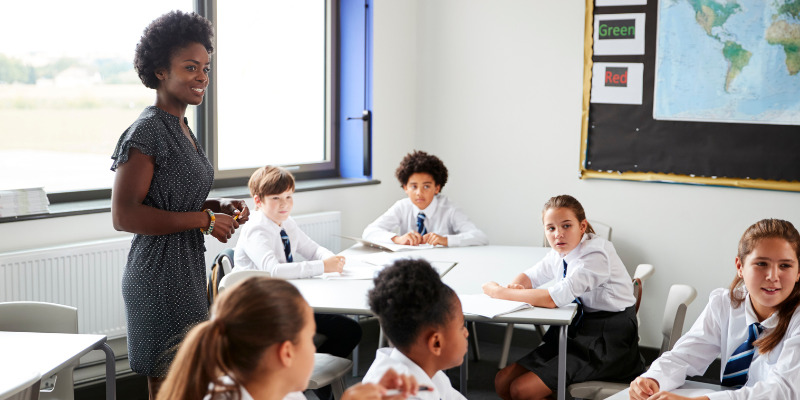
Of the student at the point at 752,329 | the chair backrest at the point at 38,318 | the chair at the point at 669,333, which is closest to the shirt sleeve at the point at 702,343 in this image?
the student at the point at 752,329

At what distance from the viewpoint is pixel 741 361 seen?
87.0 inches

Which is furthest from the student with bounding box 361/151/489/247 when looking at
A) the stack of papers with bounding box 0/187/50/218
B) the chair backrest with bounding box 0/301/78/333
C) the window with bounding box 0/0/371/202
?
the chair backrest with bounding box 0/301/78/333

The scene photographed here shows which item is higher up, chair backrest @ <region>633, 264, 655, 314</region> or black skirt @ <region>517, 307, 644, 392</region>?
chair backrest @ <region>633, 264, 655, 314</region>

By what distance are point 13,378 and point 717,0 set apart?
11.6 ft

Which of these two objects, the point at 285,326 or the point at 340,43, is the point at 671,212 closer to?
the point at 340,43

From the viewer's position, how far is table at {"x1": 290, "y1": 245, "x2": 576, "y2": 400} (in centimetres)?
275

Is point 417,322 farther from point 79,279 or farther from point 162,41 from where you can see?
point 79,279

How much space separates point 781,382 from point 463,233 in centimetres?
225

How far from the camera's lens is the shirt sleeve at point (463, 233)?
4047 millimetres

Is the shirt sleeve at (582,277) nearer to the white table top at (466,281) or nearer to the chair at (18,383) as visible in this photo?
the white table top at (466,281)

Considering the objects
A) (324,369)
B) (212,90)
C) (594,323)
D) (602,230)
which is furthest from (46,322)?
(602,230)

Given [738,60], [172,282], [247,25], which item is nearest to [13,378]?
[172,282]

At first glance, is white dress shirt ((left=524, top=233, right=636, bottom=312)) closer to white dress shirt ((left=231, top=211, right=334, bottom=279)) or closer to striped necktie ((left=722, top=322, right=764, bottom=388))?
striped necktie ((left=722, top=322, right=764, bottom=388))

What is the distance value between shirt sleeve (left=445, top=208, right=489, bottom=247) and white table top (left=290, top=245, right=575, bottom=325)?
1.9 inches
